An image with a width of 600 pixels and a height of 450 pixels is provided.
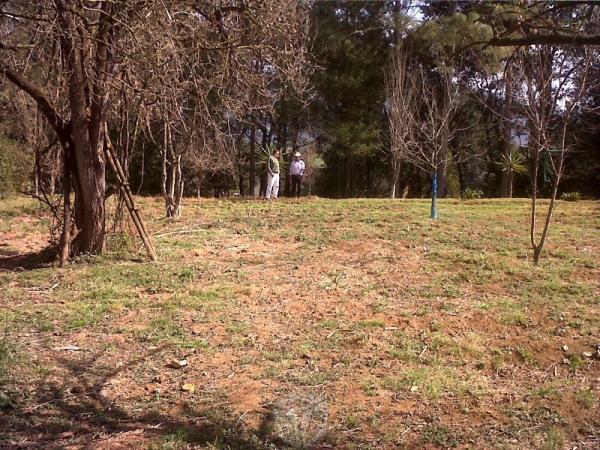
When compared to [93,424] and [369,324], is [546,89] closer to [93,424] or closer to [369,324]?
[369,324]

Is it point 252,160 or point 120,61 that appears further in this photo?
point 252,160

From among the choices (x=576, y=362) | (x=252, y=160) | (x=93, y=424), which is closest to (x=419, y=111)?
(x=252, y=160)

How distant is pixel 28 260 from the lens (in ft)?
27.1

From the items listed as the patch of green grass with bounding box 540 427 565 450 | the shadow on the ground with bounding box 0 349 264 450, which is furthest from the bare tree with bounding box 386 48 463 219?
the shadow on the ground with bounding box 0 349 264 450

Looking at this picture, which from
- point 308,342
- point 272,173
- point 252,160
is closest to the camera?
point 308,342

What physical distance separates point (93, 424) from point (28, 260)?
4.95m

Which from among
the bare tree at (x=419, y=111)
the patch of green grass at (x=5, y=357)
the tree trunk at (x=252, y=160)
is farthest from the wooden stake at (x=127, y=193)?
the tree trunk at (x=252, y=160)

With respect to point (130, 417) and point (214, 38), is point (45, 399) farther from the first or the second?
point (214, 38)

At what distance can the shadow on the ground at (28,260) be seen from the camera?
787 centimetres

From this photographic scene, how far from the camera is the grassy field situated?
4.12m

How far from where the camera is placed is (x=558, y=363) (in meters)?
5.30

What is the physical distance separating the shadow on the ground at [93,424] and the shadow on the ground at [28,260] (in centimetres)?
369

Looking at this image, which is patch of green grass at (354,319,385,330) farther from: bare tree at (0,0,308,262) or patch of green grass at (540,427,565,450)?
bare tree at (0,0,308,262)

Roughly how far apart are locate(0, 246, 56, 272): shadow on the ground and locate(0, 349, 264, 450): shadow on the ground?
12.1 feet
